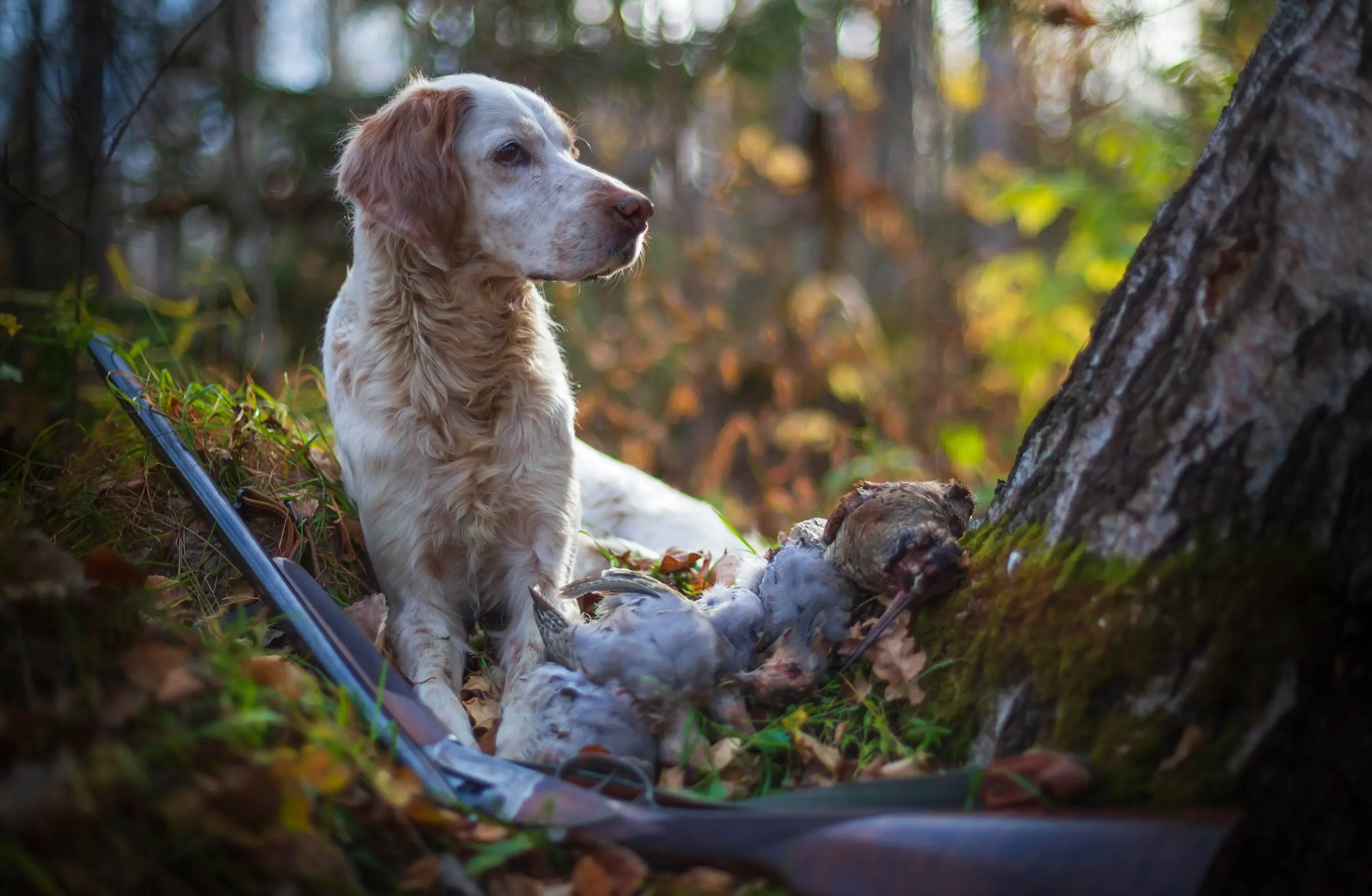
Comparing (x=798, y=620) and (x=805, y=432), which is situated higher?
(x=798, y=620)

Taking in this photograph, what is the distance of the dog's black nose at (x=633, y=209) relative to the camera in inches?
102

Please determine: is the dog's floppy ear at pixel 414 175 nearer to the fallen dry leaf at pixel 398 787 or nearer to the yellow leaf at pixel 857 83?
the fallen dry leaf at pixel 398 787

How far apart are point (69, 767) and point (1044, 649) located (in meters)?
1.38

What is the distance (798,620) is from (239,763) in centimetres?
111

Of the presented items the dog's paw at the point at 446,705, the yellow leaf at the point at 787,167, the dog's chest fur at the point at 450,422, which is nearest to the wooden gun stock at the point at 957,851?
the dog's paw at the point at 446,705

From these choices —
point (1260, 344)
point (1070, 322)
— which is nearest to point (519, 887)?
point (1260, 344)

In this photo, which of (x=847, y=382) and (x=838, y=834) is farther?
(x=847, y=382)

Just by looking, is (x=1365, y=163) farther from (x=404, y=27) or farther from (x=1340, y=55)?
(x=404, y=27)

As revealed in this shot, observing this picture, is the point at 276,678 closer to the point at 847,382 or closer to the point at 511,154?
the point at 511,154

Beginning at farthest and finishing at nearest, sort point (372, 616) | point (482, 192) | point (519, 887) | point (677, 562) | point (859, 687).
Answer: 1. point (677, 562)
2. point (482, 192)
3. point (372, 616)
4. point (859, 687)
5. point (519, 887)

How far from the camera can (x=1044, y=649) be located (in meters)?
1.61

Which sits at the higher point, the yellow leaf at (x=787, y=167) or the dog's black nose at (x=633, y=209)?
the yellow leaf at (x=787, y=167)

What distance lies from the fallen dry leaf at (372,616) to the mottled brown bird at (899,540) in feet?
3.58

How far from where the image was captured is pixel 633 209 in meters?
2.60
